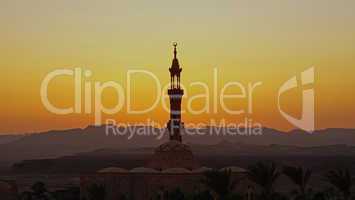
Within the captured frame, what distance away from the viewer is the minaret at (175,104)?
5259 cm

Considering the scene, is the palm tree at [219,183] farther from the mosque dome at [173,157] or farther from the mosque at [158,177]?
the mosque dome at [173,157]

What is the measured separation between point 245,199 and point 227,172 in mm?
1904

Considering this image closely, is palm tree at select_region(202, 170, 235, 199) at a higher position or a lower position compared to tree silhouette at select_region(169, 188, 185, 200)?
higher

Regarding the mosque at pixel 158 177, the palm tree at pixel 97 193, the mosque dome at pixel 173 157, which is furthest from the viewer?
the mosque dome at pixel 173 157

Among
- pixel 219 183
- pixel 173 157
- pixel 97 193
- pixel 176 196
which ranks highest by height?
pixel 173 157

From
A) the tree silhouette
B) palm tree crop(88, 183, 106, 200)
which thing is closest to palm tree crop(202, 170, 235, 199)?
the tree silhouette

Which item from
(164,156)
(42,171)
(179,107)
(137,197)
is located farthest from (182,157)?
(42,171)

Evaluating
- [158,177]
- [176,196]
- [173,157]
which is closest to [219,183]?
[176,196]

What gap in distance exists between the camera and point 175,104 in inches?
2112

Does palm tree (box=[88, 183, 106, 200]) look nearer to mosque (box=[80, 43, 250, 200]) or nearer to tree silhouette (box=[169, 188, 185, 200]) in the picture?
mosque (box=[80, 43, 250, 200])

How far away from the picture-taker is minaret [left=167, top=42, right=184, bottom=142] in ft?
173

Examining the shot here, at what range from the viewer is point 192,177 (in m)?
43.6

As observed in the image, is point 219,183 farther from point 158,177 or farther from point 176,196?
point 158,177

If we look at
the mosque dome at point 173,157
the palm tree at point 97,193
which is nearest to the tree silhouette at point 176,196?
the palm tree at point 97,193
